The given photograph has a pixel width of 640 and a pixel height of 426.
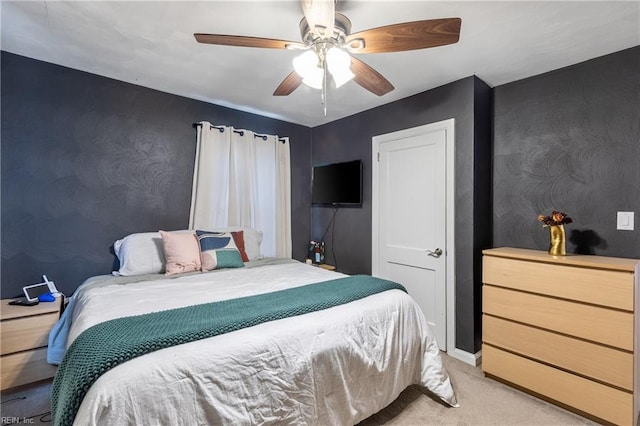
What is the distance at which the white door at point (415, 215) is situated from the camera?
2.70 meters

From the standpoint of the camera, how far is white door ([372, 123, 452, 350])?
270 cm

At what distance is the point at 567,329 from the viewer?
187cm

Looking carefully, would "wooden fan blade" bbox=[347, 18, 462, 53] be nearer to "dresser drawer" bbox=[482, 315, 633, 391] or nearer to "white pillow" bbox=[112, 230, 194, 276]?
"dresser drawer" bbox=[482, 315, 633, 391]

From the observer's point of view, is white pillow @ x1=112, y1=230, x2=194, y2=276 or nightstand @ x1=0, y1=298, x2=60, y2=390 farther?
white pillow @ x1=112, y1=230, x2=194, y2=276

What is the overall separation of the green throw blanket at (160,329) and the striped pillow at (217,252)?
2.85 ft

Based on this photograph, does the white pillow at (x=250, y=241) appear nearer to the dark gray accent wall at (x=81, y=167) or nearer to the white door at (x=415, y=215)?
the dark gray accent wall at (x=81, y=167)

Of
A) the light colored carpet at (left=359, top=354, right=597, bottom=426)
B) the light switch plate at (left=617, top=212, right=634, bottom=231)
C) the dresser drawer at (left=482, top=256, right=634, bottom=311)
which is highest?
the light switch plate at (left=617, top=212, right=634, bottom=231)

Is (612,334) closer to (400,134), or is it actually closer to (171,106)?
(400,134)

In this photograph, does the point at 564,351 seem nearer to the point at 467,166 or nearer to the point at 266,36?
the point at 467,166

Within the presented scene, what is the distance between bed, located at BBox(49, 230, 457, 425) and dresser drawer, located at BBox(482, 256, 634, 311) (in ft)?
2.49

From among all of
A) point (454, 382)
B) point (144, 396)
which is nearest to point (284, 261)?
point (454, 382)

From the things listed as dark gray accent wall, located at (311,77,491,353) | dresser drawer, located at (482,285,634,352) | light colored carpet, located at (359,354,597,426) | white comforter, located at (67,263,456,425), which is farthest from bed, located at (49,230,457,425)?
dark gray accent wall, located at (311,77,491,353)

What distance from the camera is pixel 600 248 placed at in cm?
213

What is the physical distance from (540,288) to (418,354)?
94 cm
